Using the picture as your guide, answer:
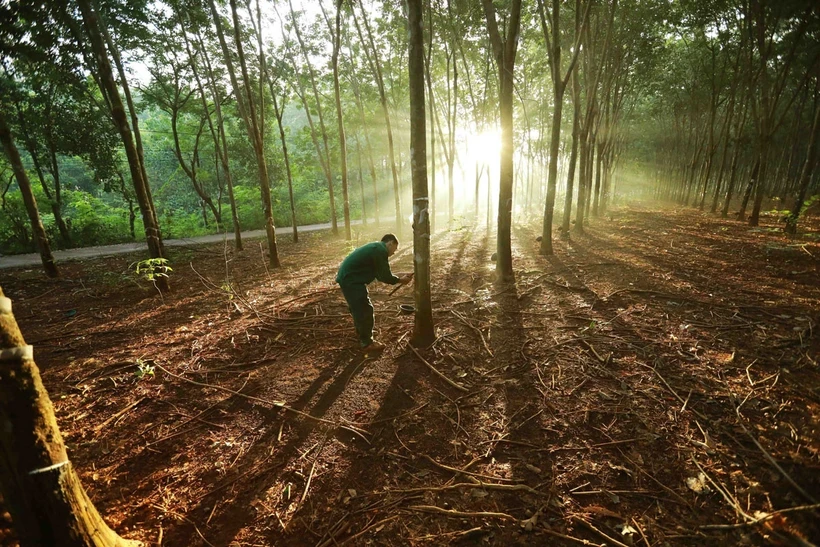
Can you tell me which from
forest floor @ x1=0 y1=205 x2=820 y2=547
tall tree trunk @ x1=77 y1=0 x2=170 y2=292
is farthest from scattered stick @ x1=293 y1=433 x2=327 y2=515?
tall tree trunk @ x1=77 y1=0 x2=170 y2=292

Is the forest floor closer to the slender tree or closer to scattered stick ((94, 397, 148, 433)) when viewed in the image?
scattered stick ((94, 397, 148, 433))

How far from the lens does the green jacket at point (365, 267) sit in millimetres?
4711

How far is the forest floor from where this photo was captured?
7.73ft

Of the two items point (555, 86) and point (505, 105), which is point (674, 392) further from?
point (555, 86)

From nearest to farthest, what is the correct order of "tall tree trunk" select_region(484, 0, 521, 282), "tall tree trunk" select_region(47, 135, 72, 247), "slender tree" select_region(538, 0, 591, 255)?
1. "tall tree trunk" select_region(484, 0, 521, 282)
2. "slender tree" select_region(538, 0, 591, 255)
3. "tall tree trunk" select_region(47, 135, 72, 247)

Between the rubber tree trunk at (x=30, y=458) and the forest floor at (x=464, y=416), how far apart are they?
3.25ft

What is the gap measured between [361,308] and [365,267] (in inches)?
23.6

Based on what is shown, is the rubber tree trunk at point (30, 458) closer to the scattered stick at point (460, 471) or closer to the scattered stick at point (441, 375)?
the scattered stick at point (460, 471)

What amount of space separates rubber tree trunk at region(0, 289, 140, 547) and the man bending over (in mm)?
3252

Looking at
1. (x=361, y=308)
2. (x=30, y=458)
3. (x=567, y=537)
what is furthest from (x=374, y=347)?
(x=30, y=458)

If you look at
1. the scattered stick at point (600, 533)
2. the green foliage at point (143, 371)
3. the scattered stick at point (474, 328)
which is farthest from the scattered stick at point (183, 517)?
the scattered stick at point (474, 328)

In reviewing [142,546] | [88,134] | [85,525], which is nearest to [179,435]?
[142,546]

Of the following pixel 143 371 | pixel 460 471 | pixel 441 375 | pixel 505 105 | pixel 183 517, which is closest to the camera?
pixel 183 517

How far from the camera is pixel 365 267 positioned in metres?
4.80
